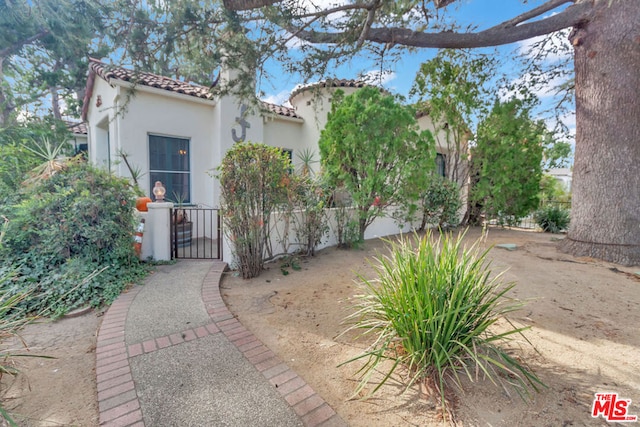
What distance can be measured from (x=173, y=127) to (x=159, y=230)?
11.5 ft

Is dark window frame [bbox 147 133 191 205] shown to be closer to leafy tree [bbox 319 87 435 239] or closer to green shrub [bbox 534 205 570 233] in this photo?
leafy tree [bbox 319 87 435 239]

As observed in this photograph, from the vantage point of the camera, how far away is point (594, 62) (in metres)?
5.66

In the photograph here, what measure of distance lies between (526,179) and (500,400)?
8840mm

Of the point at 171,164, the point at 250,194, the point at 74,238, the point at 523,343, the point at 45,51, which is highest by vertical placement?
the point at 45,51

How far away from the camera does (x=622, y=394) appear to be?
2086mm

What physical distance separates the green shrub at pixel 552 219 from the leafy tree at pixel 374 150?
6.73 metres

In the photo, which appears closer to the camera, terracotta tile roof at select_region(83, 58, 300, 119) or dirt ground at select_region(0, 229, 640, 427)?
dirt ground at select_region(0, 229, 640, 427)

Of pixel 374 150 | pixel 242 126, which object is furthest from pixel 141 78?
pixel 374 150

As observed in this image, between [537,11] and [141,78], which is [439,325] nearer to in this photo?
[537,11]

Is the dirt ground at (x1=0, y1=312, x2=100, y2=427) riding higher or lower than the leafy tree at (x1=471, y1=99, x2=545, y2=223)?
lower

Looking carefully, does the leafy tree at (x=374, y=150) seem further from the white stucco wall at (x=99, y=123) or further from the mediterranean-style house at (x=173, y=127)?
the white stucco wall at (x=99, y=123)

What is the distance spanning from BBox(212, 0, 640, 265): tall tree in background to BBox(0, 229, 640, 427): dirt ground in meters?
1.07

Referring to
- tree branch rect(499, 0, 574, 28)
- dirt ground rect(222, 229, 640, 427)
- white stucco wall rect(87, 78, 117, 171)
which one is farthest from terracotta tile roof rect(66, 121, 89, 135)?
tree branch rect(499, 0, 574, 28)

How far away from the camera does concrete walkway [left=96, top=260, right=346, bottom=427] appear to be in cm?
201
